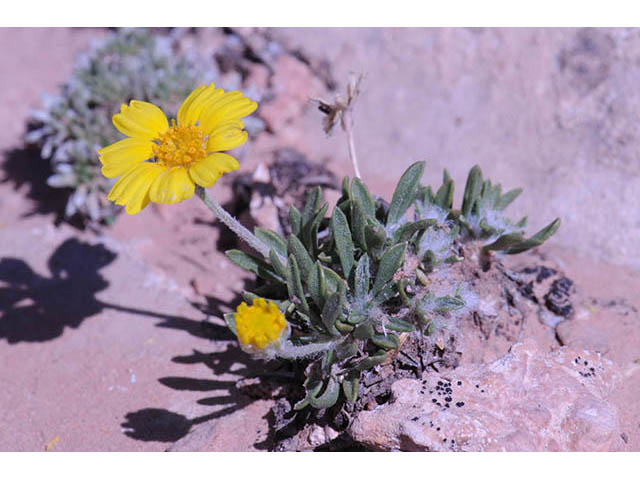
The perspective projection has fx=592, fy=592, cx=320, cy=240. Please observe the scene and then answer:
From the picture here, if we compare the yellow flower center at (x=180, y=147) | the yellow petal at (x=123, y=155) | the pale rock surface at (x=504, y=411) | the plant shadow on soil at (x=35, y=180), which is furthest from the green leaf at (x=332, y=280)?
the plant shadow on soil at (x=35, y=180)

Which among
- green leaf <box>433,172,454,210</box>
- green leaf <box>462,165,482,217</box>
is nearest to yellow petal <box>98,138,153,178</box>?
green leaf <box>433,172,454,210</box>

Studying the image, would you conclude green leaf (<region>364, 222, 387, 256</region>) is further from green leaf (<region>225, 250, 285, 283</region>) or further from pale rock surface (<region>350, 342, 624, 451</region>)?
pale rock surface (<region>350, 342, 624, 451</region>)

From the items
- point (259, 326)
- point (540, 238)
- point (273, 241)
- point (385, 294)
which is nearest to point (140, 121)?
point (273, 241)

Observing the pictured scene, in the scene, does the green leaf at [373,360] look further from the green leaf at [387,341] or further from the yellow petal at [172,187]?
the yellow petal at [172,187]

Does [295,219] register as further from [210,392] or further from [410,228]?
[210,392]

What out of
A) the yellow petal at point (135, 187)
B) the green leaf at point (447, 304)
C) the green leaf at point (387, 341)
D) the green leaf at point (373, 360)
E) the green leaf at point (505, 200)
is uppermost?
the yellow petal at point (135, 187)

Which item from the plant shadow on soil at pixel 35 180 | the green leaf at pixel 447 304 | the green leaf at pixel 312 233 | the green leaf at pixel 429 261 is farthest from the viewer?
the plant shadow on soil at pixel 35 180
